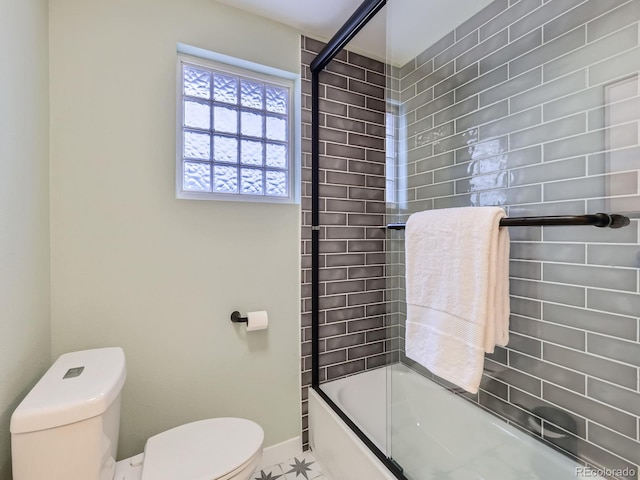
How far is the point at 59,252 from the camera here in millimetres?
1222

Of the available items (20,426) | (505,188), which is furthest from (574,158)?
(20,426)

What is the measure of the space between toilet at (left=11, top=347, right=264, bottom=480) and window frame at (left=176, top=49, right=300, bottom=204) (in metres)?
0.83

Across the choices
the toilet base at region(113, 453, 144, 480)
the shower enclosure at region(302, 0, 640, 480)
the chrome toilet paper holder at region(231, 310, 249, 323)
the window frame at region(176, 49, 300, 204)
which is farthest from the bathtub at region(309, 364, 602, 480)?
the window frame at region(176, 49, 300, 204)

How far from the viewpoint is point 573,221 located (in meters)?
0.97

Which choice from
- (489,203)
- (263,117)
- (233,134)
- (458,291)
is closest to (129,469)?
(458,291)

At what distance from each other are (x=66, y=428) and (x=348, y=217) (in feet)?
5.11

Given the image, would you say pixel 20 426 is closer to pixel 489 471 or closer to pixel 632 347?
pixel 489 471

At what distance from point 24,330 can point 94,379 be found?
0.29 metres

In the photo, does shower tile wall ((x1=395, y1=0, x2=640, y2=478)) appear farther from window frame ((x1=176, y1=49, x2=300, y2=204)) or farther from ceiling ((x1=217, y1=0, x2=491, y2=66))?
window frame ((x1=176, y1=49, x2=300, y2=204))

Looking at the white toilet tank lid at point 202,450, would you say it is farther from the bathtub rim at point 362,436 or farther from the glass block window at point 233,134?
the glass block window at point 233,134

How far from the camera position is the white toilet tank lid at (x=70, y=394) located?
2.66 ft

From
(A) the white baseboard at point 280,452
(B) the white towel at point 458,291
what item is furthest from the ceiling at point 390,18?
(A) the white baseboard at point 280,452

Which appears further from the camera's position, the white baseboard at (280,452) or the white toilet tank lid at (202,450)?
the white baseboard at (280,452)

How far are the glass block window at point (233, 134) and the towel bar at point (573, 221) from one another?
116cm
